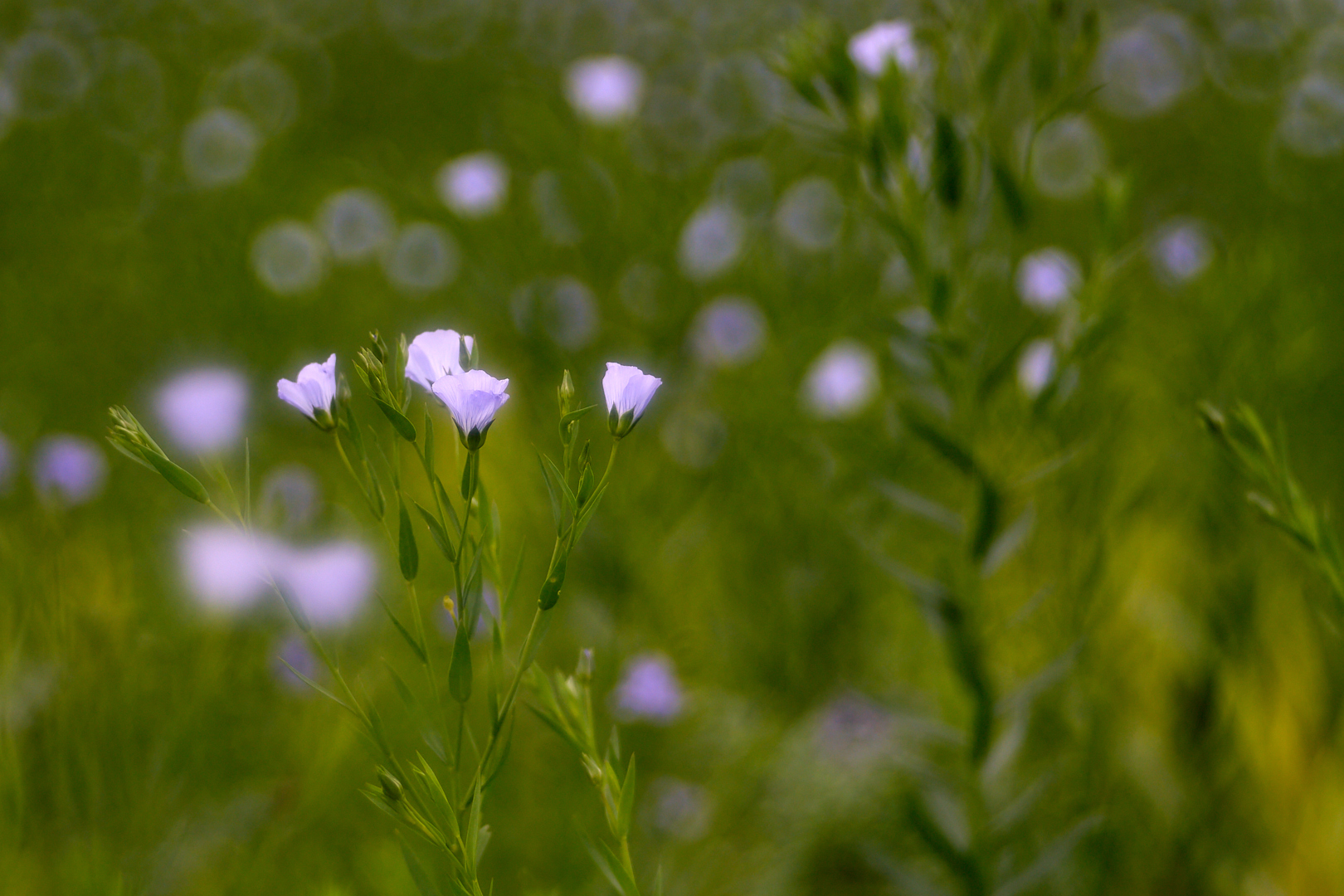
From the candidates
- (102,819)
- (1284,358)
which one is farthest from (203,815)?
(1284,358)

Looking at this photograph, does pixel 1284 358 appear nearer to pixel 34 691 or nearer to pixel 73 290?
pixel 34 691

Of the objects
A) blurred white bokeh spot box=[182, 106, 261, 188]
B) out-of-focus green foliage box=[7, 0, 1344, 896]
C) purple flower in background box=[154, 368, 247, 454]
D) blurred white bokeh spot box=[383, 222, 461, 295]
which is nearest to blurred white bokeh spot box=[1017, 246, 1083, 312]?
out-of-focus green foliage box=[7, 0, 1344, 896]

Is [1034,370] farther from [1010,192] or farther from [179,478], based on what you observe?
[179,478]

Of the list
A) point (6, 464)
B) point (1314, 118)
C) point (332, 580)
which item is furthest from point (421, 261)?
point (1314, 118)

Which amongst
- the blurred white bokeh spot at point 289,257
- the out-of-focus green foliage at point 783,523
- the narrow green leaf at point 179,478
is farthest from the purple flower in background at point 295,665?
the blurred white bokeh spot at point 289,257

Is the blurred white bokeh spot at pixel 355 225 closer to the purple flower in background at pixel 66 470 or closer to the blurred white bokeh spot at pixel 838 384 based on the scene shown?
the purple flower in background at pixel 66 470
